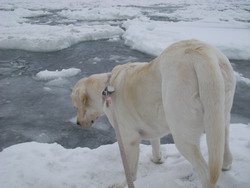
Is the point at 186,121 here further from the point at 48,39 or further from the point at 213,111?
the point at 48,39

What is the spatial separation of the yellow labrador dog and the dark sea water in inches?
81.6

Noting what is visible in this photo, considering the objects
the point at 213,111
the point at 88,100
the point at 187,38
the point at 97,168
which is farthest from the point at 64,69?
the point at 213,111

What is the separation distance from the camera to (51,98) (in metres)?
6.62

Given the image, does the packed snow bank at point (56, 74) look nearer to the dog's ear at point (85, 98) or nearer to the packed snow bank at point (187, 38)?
the packed snow bank at point (187, 38)

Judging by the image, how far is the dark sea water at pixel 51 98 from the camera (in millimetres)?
4992

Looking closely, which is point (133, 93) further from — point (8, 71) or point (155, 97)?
point (8, 71)

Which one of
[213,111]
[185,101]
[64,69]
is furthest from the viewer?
[64,69]

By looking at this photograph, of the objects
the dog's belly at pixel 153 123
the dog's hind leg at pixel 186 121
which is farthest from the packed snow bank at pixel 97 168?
the dog's hind leg at pixel 186 121

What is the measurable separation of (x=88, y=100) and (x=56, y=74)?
478 centimetres

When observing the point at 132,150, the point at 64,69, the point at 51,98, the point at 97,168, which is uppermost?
the point at 132,150

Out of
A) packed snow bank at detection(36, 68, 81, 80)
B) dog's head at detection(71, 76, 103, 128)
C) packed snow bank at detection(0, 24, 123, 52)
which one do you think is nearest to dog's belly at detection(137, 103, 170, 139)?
dog's head at detection(71, 76, 103, 128)

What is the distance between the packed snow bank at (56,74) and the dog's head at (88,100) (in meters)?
4.57

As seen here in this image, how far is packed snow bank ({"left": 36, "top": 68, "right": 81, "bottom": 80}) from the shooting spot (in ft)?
25.7

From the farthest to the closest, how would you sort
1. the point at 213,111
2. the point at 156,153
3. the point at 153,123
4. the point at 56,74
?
the point at 56,74, the point at 156,153, the point at 153,123, the point at 213,111
